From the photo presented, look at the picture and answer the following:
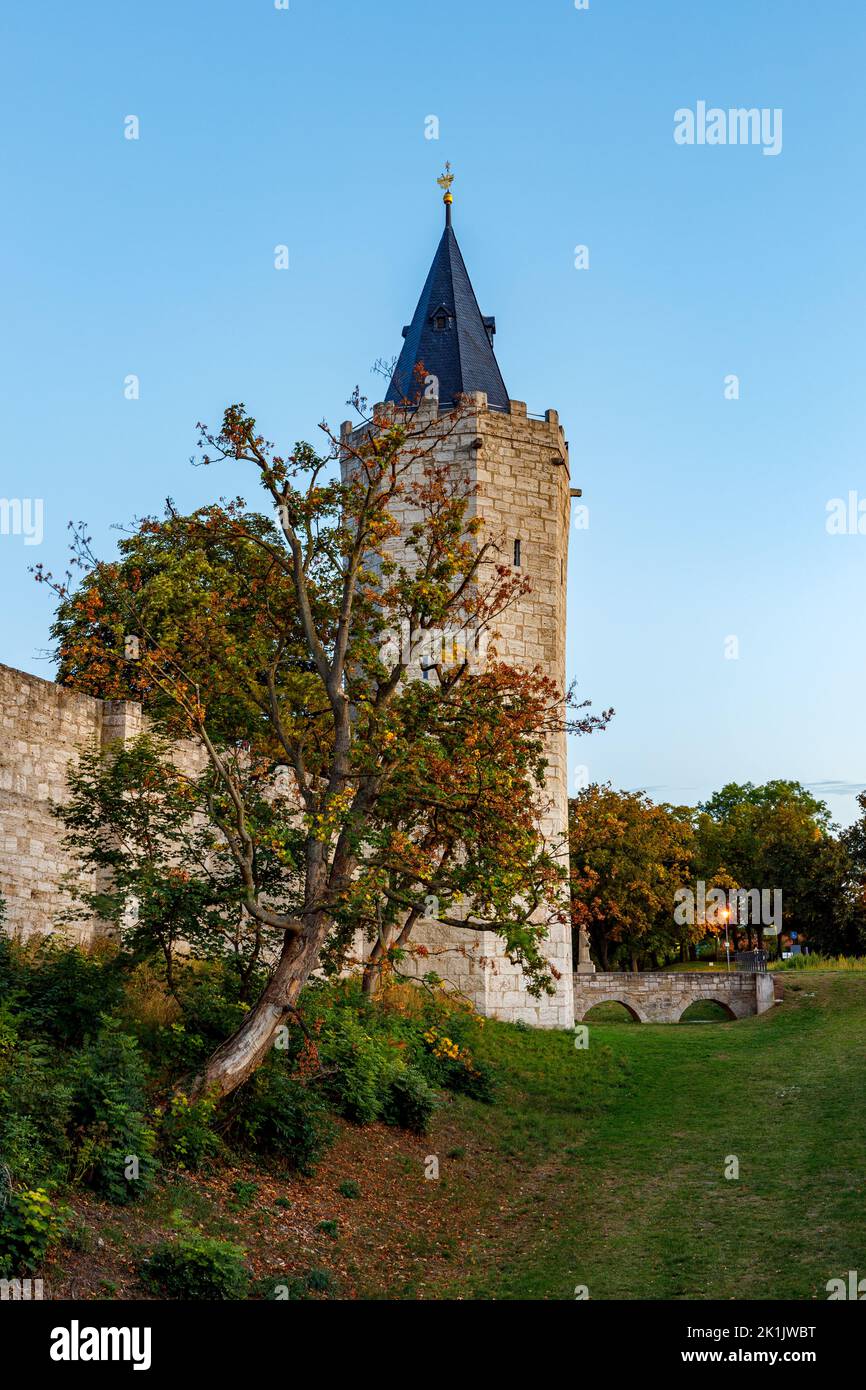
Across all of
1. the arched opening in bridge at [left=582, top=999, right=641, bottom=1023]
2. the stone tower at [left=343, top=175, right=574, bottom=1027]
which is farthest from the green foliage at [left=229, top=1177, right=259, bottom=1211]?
the arched opening in bridge at [left=582, top=999, right=641, bottom=1023]

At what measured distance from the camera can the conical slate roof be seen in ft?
96.8

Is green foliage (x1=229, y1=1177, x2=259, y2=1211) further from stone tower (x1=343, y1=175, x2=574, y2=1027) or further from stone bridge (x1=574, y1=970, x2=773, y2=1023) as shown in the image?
stone bridge (x1=574, y1=970, x2=773, y2=1023)

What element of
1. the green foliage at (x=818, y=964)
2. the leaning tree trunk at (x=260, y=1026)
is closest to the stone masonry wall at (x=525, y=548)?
the leaning tree trunk at (x=260, y=1026)

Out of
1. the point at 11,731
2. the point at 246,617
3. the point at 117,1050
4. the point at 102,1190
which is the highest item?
the point at 246,617

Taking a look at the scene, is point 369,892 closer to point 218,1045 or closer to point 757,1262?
point 218,1045

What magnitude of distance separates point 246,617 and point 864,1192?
32.0 feet

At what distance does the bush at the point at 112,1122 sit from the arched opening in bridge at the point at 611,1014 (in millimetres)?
30298

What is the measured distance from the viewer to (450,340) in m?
30.3

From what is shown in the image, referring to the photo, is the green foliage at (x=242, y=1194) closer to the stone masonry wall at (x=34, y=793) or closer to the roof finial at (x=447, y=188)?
the stone masonry wall at (x=34, y=793)

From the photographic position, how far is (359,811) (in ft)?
49.4

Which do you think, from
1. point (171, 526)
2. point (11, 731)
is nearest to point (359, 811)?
point (171, 526)

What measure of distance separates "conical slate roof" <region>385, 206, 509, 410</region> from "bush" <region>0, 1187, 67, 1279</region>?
2078cm

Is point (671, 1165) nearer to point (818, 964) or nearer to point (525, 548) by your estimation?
point (525, 548)
